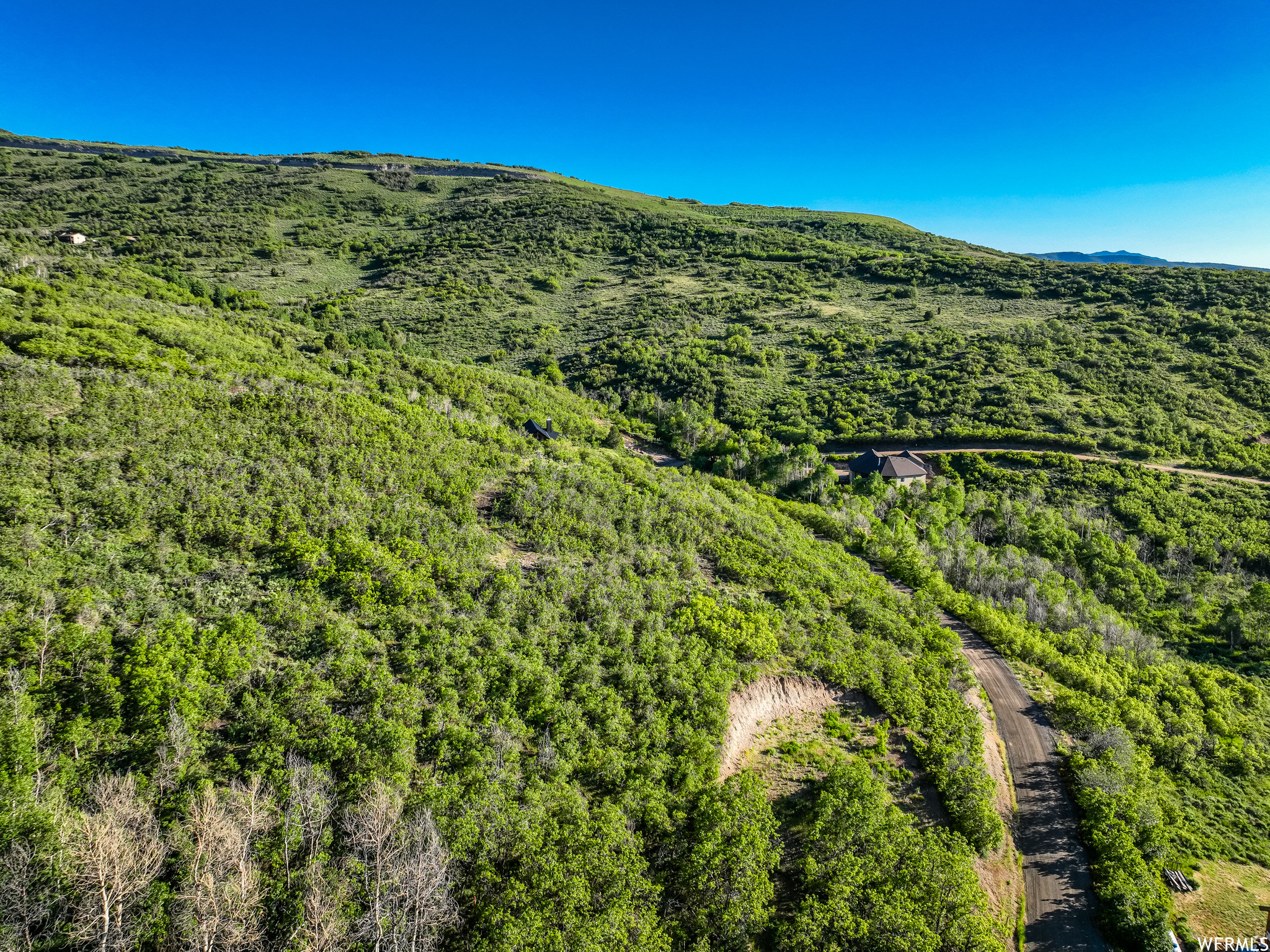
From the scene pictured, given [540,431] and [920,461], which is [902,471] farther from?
[540,431]

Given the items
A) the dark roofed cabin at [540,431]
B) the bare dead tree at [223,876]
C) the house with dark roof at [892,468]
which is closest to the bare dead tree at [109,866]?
the bare dead tree at [223,876]

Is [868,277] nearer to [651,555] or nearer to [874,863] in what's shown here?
[651,555]

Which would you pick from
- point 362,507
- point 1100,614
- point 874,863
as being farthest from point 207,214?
point 1100,614

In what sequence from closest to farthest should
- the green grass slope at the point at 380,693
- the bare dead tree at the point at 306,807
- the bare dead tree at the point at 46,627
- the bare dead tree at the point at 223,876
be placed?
the bare dead tree at the point at 223,876
the green grass slope at the point at 380,693
the bare dead tree at the point at 306,807
the bare dead tree at the point at 46,627

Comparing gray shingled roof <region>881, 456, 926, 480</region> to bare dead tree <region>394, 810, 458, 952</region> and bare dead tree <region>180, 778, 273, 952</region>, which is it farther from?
bare dead tree <region>180, 778, 273, 952</region>

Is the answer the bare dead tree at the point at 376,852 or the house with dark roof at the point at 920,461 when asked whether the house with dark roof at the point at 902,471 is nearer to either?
the house with dark roof at the point at 920,461

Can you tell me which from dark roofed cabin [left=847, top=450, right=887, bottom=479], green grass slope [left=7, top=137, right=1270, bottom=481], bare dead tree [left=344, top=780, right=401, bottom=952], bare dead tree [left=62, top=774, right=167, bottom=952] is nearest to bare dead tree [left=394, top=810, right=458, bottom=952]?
bare dead tree [left=344, top=780, right=401, bottom=952]
